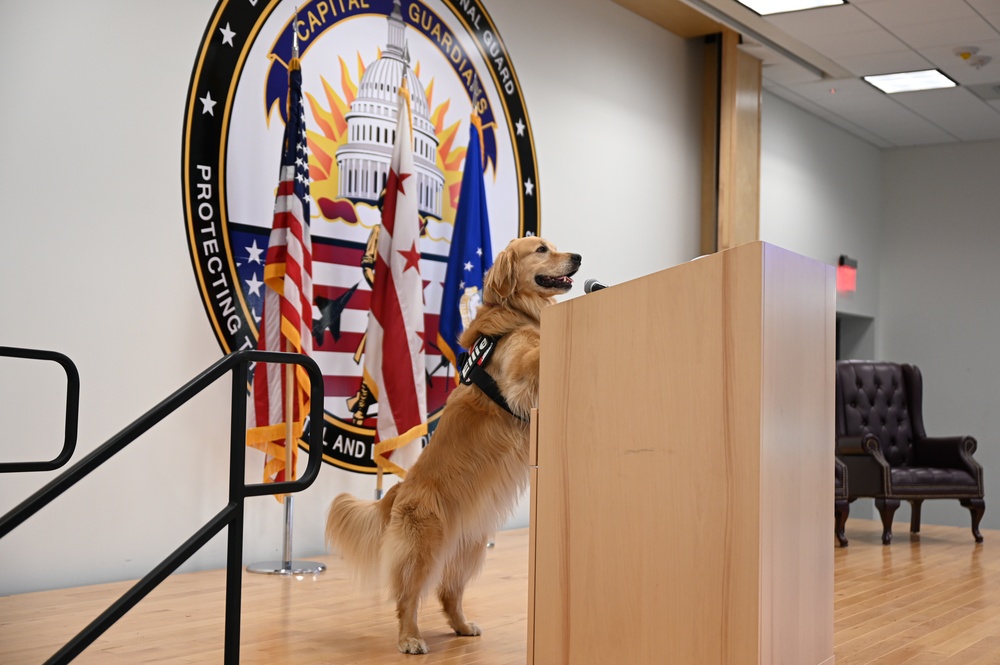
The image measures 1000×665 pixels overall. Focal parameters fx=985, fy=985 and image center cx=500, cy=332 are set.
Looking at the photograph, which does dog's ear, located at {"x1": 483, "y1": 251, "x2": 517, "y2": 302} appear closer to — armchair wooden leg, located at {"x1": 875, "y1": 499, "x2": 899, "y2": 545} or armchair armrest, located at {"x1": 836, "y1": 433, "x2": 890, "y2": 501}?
armchair armrest, located at {"x1": 836, "y1": 433, "x2": 890, "y2": 501}

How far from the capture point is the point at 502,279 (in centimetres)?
341

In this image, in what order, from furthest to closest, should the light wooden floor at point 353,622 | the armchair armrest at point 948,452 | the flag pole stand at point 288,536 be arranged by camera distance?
the armchair armrest at point 948,452 < the flag pole stand at point 288,536 < the light wooden floor at point 353,622

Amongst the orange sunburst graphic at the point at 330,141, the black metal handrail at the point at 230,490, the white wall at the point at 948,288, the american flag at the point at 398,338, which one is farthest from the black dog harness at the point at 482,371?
the white wall at the point at 948,288

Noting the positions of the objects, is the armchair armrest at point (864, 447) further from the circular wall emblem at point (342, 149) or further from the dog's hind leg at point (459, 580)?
the dog's hind leg at point (459, 580)

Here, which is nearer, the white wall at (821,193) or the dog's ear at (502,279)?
the dog's ear at (502,279)

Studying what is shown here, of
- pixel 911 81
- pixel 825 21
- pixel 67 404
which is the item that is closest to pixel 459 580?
pixel 67 404

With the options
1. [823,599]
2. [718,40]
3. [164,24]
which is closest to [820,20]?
[718,40]

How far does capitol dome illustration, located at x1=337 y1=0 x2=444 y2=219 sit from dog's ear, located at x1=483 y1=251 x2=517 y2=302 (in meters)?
2.12

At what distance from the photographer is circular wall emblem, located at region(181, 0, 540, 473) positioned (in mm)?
4707

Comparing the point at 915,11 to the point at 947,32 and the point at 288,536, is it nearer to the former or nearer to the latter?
the point at 947,32

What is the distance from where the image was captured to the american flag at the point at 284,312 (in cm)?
458

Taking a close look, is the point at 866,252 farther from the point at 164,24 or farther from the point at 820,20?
the point at 164,24

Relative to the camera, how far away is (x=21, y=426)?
396cm

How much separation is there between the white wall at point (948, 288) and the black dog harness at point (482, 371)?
809 cm
